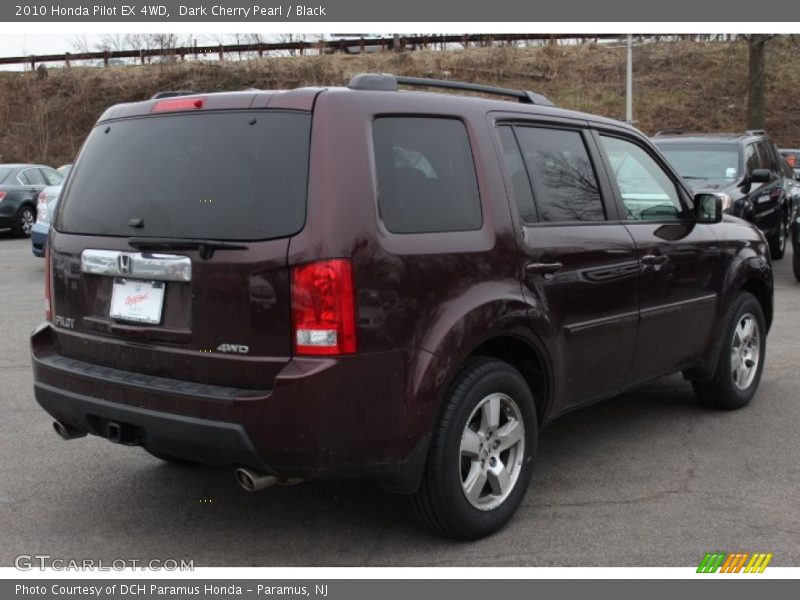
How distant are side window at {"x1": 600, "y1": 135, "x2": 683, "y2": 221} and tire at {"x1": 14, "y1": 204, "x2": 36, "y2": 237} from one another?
16625mm

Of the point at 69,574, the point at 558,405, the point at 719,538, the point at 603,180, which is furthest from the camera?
the point at 603,180

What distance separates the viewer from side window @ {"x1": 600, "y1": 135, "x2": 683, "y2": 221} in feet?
16.1

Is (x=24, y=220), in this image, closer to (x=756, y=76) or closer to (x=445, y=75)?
(x=756, y=76)

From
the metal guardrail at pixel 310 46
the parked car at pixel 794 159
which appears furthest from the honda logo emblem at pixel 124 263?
the metal guardrail at pixel 310 46

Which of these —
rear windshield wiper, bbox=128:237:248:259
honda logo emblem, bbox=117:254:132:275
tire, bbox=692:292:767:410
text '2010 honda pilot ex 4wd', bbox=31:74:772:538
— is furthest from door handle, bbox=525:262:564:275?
tire, bbox=692:292:767:410

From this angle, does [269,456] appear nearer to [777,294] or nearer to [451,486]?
[451,486]

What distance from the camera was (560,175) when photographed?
4.46 metres

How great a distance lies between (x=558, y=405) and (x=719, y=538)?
0.93 meters

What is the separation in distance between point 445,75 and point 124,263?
35.0 meters

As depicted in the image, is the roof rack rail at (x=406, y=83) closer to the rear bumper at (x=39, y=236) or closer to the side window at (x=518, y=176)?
the side window at (x=518, y=176)

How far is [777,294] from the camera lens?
423 inches

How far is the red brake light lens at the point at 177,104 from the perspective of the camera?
368 centimetres

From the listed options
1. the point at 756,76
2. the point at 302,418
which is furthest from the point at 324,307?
the point at 756,76

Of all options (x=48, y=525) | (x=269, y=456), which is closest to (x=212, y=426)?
(x=269, y=456)
